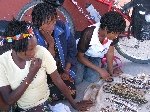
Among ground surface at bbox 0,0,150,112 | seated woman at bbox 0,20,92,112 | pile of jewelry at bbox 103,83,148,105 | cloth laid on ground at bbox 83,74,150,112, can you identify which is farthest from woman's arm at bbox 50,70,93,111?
ground surface at bbox 0,0,150,112

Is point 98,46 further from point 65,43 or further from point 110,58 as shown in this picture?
point 65,43

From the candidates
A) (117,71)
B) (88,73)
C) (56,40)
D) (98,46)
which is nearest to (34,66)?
(56,40)

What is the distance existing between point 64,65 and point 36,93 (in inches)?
27.5

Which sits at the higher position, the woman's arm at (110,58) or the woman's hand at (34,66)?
the woman's hand at (34,66)

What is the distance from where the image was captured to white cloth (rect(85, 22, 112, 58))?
3283 mm

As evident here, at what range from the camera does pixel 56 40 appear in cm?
308

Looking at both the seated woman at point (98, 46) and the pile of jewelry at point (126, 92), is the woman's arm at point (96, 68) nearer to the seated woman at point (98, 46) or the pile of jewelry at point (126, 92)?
the seated woman at point (98, 46)

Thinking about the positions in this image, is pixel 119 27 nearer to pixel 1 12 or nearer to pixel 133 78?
pixel 133 78

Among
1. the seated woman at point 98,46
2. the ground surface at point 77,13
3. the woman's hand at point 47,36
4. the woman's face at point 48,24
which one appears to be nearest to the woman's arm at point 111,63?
the seated woman at point 98,46

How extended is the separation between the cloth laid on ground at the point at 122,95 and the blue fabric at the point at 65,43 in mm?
325

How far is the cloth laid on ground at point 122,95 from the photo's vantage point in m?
3.21

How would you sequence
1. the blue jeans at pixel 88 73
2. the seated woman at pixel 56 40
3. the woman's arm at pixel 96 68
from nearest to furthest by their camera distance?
the seated woman at pixel 56 40, the woman's arm at pixel 96 68, the blue jeans at pixel 88 73

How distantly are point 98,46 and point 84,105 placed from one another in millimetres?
671

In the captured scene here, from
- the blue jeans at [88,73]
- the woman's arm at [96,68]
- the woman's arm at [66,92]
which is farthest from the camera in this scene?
the blue jeans at [88,73]
